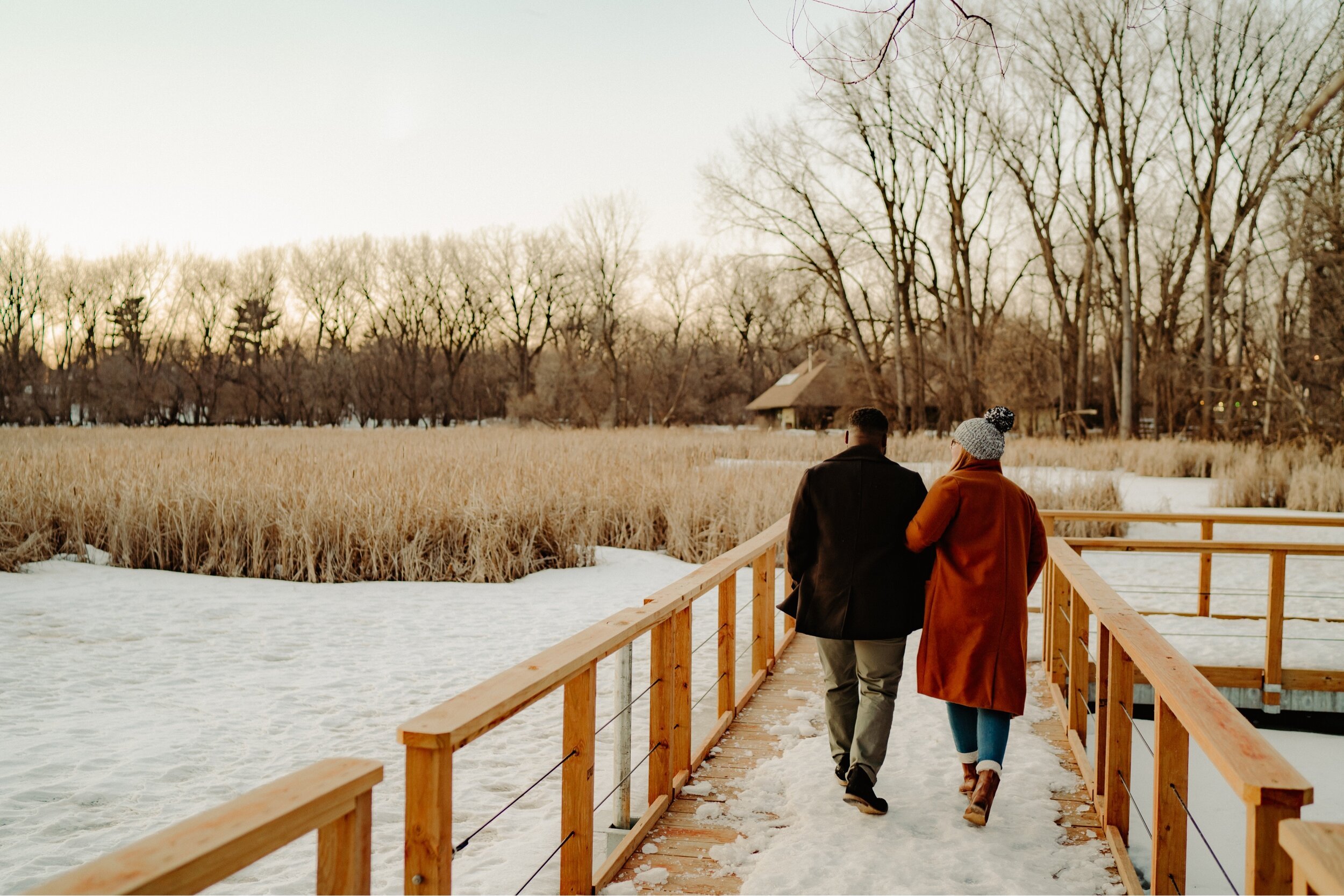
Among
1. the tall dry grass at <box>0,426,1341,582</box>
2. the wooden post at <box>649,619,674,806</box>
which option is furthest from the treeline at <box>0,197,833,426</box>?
the wooden post at <box>649,619,674,806</box>

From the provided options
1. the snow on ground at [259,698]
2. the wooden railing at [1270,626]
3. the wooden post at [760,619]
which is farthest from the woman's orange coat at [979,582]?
the wooden railing at [1270,626]

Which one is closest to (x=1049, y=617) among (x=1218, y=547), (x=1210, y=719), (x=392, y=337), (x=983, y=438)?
Result: (x=1218, y=547)

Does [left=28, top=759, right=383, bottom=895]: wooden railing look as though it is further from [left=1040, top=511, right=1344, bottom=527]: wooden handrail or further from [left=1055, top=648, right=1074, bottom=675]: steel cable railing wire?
[left=1040, top=511, right=1344, bottom=527]: wooden handrail

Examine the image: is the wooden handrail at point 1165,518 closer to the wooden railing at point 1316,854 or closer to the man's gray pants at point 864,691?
the man's gray pants at point 864,691

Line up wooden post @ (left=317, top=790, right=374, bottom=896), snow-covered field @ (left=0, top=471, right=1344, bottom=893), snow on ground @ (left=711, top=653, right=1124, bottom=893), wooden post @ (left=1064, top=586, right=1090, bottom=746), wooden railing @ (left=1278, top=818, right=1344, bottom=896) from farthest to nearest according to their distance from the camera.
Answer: wooden post @ (left=1064, top=586, right=1090, bottom=746)
snow-covered field @ (left=0, top=471, right=1344, bottom=893)
snow on ground @ (left=711, top=653, right=1124, bottom=893)
wooden post @ (left=317, top=790, right=374, bottom=896)
wooden railing @ (left=1278, top=818, right=1344, bottom=896)

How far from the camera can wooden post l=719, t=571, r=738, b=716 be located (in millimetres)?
4777

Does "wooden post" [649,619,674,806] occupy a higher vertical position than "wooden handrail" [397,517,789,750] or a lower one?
lower

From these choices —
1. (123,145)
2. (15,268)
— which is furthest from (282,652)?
(15,268)

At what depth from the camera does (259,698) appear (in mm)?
6016

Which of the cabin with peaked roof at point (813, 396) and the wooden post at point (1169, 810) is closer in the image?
the wooden post at point (1169, 810)

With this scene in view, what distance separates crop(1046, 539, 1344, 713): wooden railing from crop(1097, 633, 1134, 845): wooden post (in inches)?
95.7

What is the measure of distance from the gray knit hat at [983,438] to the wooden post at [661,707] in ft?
4.42

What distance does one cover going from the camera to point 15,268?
52406mm

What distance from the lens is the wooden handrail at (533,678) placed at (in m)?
1.84
